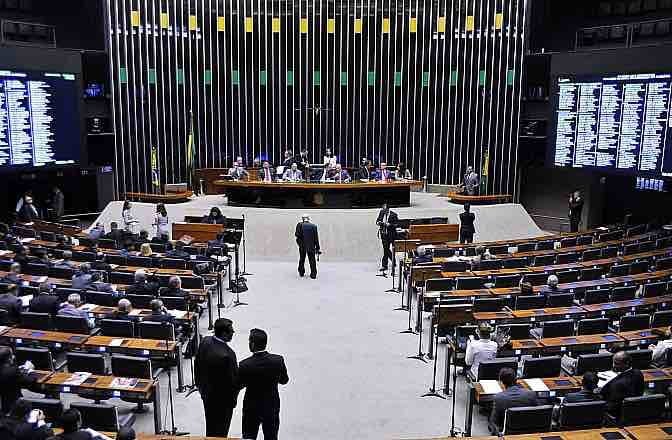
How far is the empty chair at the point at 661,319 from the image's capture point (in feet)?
27.8

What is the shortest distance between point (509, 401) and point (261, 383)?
2.37m

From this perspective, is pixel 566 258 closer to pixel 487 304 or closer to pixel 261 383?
pixel 487 304

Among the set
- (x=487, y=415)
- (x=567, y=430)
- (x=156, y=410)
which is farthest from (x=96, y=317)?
(x=567, y=430)

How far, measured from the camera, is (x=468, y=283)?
1023 cm

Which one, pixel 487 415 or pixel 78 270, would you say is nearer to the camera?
pixel 487 415

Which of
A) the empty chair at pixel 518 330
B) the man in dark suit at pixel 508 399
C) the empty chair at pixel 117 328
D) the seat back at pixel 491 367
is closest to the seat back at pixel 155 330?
the empty chair at pixel 117 328

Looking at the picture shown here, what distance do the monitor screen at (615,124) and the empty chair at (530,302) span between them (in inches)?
321

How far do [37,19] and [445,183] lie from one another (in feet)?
50.9

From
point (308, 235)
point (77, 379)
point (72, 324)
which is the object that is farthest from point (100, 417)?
point (308, 235)

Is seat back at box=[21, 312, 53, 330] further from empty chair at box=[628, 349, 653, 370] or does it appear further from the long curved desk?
the long curved desk

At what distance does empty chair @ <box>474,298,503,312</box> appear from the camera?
356 inches

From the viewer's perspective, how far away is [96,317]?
27.7 feet

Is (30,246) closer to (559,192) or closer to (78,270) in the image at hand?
(78,270)

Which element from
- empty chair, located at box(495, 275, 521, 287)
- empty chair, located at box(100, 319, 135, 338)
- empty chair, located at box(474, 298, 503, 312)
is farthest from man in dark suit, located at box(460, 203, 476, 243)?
empty chair, located at box(100, 319, 135, 338)
